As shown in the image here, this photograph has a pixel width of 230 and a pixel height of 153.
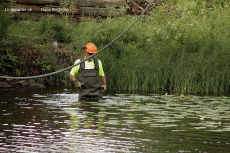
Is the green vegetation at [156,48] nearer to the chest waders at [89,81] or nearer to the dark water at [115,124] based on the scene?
the dark water at [115,124]

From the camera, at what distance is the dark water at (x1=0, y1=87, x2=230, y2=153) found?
8.77 m

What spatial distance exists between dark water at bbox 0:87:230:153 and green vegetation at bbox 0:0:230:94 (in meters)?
2.37

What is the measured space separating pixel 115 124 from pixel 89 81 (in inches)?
170

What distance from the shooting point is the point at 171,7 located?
2752cm

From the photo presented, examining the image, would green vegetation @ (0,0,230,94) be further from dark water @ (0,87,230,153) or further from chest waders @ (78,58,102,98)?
chest waders @ (78,58,102,98)

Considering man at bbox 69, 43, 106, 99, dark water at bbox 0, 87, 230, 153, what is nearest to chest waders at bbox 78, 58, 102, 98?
man at bbox 69, 43, 106, 99

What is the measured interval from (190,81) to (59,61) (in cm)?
534

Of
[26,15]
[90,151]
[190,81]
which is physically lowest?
[90,151]

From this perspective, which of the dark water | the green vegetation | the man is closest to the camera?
the dark water

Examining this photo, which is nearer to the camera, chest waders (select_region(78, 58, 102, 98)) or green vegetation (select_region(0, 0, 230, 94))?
chest waders (select_region(78, 58, 102, 98))

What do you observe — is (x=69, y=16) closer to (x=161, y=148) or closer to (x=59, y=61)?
(x=59, y=61)

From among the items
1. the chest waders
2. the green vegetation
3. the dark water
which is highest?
the green vegetation

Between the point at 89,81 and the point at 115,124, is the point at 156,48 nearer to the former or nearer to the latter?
the point at 89,81

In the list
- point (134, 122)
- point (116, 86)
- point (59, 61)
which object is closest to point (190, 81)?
point (116, 86)
